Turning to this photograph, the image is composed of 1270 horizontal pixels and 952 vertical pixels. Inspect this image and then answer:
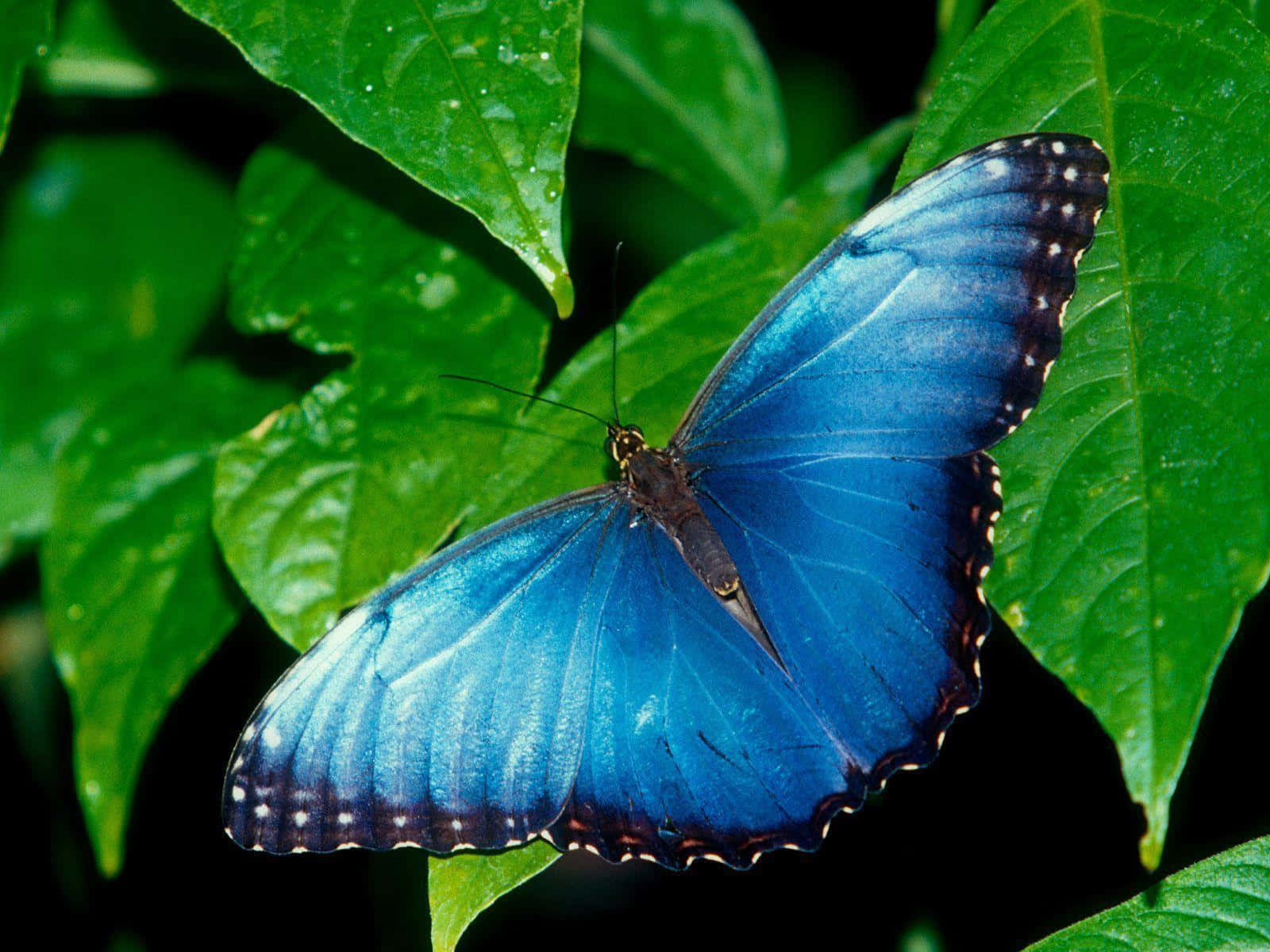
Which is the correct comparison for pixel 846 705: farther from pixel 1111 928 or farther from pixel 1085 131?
pixel 1085 131

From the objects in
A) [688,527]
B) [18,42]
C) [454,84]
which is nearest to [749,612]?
[688,527]

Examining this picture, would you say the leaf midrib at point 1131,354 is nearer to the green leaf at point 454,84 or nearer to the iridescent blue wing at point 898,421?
the iridescent blue wing at point 898,421

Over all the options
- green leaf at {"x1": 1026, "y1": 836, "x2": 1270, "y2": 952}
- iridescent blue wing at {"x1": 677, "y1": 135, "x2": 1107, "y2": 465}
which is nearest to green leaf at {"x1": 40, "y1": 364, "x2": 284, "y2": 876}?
iridescent blue wing at {"x1": 677, "y1": 135, "x2": 1107, "y2": 465}

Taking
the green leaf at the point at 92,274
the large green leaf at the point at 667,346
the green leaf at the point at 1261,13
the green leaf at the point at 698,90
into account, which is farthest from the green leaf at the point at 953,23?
the green leaf at the point at 92,274

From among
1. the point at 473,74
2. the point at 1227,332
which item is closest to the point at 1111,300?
the point at 1227,332

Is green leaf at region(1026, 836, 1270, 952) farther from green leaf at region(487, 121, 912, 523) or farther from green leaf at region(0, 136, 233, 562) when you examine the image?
green leaf at region(0, 136, 233, 562)

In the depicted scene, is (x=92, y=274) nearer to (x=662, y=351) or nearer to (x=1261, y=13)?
(x=662, y=351)
